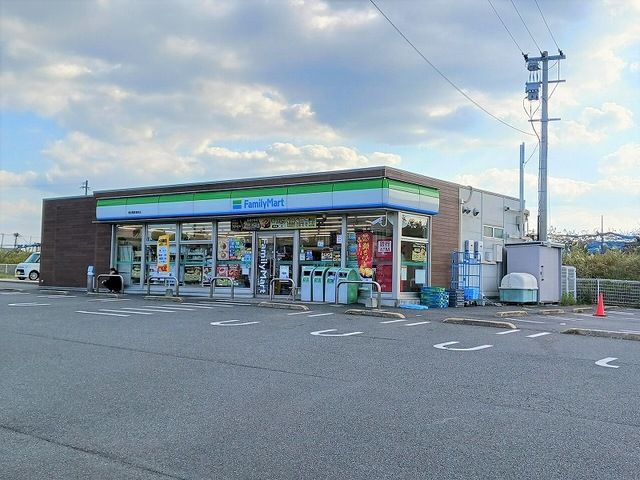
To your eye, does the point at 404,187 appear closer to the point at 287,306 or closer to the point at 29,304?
the point at 287,306

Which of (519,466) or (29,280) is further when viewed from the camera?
(29,280)

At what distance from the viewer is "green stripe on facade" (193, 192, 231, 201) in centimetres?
2248

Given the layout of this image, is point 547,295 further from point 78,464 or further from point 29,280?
point 29,280

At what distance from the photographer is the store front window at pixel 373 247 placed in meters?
19.5

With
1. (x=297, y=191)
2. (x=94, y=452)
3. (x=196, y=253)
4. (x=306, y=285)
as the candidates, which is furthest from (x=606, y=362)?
(x=196, y=253)

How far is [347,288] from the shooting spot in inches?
752

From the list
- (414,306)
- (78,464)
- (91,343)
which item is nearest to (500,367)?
(78,464)

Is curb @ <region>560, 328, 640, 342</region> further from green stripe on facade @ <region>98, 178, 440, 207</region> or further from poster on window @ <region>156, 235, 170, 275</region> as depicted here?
poster on window @ <region>156, 235, 170, 275</region>

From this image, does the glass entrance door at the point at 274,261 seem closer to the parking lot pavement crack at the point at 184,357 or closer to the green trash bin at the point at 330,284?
the green trash bin at the point at 330,284

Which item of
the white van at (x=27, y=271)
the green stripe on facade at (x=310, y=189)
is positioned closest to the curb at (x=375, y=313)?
the green stripe on facade at (x=310, y=189)

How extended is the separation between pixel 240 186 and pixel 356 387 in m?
16.0

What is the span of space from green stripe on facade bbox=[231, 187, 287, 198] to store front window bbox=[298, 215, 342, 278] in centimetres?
154

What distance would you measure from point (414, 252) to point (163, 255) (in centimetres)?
1040

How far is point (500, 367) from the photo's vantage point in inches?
334
